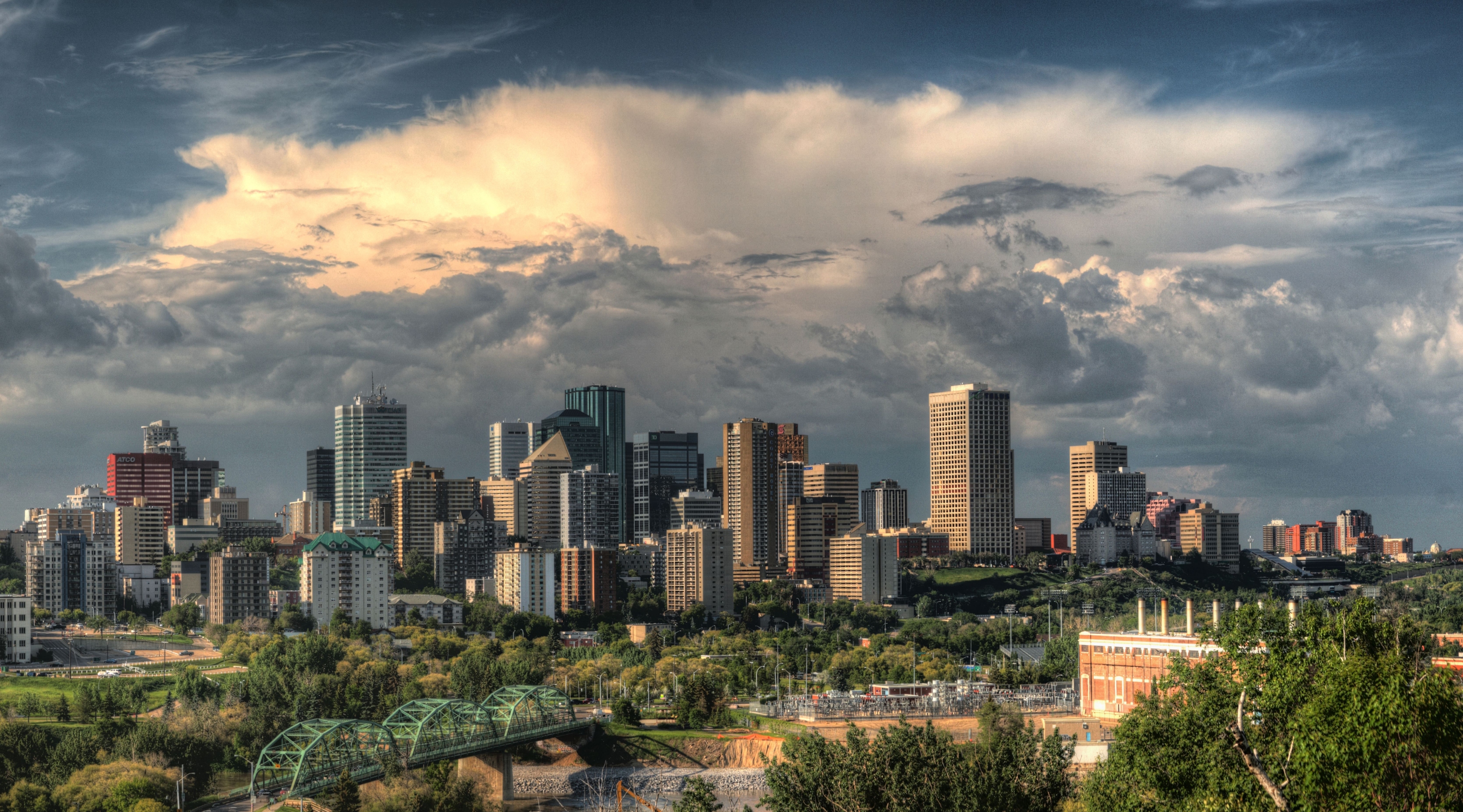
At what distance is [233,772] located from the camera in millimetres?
85875

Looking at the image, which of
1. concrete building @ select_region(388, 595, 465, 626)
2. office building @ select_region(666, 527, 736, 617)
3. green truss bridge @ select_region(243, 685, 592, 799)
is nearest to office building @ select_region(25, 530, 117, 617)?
concrete building @ select_region(388, 595, 465, 626)

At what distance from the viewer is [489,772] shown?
8475 cm

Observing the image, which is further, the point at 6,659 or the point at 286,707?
the point at 6,659

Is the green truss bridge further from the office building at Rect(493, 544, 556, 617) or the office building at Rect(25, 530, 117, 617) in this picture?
the office building at Rect(25, 530, 117, 617)

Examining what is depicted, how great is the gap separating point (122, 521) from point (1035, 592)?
130 meters

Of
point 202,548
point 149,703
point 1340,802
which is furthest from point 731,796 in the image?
point 202,548

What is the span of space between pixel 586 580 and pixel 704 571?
1817 cm

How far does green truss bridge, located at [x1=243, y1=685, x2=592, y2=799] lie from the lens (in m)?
70.1

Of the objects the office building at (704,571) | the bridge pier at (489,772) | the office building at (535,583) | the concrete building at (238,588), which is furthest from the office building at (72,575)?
the bridge pier at (489,772)

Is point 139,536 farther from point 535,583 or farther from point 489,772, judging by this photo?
point 489,772

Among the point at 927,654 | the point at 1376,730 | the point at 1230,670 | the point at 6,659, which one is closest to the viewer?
the point at 1376,730

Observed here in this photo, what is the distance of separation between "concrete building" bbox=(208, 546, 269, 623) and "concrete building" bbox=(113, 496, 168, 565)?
4487cm

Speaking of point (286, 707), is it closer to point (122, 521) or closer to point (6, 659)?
point (6, 659)

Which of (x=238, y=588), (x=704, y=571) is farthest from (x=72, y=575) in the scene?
(x=704, y=571)
